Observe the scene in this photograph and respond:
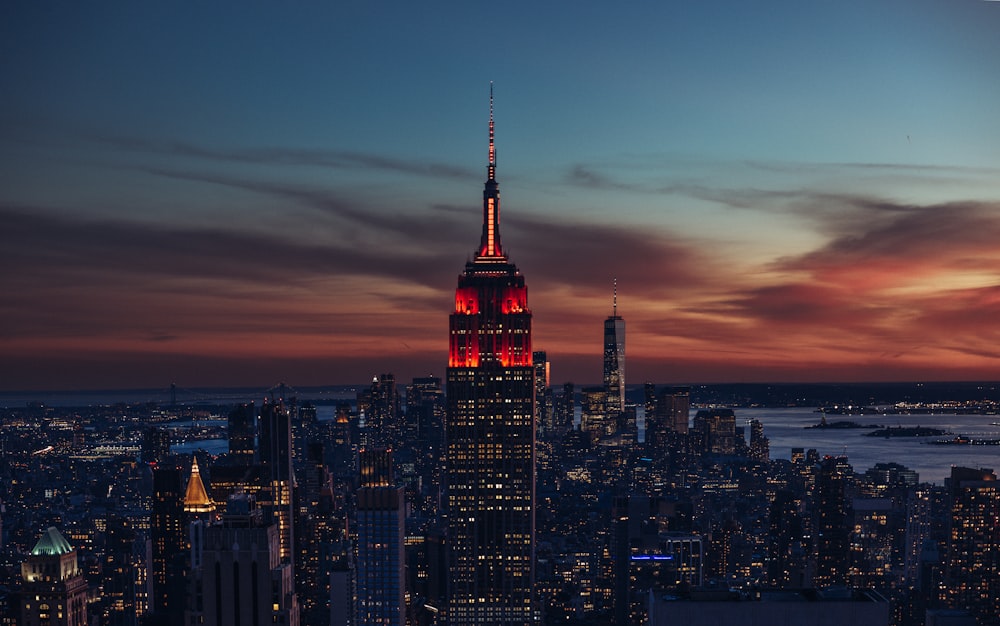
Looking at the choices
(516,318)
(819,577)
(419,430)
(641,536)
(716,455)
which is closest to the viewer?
(819,577)

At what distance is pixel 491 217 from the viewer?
13.6 m

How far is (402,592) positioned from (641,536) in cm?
464

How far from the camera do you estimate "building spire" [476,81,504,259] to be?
11018 millimetres

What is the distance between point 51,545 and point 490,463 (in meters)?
9.17

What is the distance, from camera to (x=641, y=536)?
57.5ft

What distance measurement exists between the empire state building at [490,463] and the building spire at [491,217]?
4.16 feet

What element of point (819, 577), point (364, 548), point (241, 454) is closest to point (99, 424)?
point (364, 548)

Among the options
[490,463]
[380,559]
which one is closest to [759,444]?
[490,463]

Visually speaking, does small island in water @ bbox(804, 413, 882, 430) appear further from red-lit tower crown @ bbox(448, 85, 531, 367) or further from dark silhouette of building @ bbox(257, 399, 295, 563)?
dark silhouette of building @ bbox(257, 399, 295, 563)

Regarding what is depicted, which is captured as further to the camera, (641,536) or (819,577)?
(641,536)

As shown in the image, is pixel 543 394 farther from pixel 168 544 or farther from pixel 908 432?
pixel 168 544

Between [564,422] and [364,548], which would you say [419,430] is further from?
[564,422]

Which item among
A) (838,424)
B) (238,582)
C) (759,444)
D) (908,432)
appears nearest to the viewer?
(238,582)

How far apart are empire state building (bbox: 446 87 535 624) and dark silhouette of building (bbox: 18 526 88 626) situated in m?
8.09
